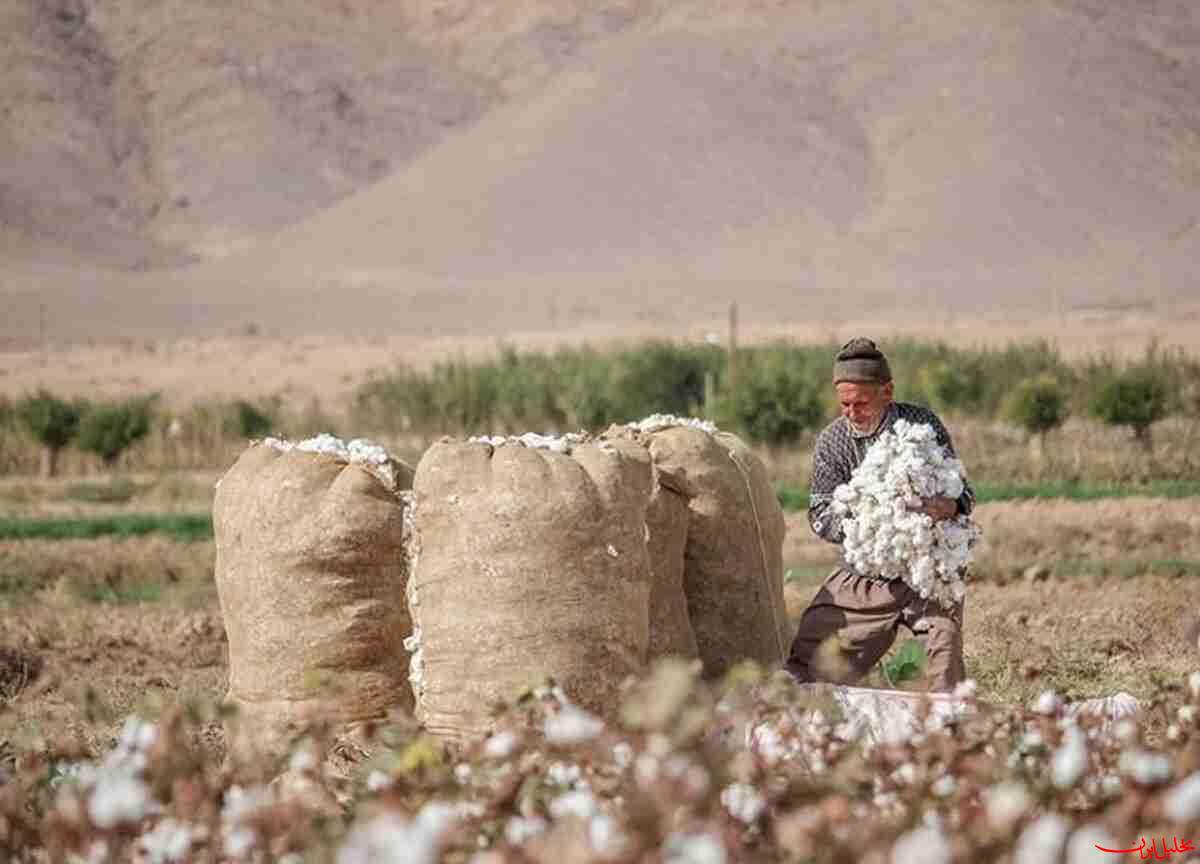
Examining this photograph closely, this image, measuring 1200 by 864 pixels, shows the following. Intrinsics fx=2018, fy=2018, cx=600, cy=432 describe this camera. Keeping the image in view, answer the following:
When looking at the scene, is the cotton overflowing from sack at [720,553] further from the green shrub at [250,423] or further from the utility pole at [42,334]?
the utility pole at [42,334]

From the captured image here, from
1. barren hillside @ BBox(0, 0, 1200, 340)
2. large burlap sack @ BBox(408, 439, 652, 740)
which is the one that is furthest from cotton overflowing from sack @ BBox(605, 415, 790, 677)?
barren hillside @ BBox(0, 0, 1200, 340)

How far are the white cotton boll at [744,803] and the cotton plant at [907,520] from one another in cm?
283

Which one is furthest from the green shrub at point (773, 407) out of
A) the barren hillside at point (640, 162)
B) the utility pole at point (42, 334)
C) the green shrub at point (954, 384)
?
the barren hillside at point (640, 162)

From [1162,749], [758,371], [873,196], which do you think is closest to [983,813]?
[1162,749]

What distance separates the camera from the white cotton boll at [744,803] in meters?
4.19

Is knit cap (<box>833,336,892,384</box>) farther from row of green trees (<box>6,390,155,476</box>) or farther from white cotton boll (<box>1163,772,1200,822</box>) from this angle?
row of green trees (<box>6,390,155,476</box>)

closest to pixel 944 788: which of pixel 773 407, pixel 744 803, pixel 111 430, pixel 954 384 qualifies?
pixel 744 803

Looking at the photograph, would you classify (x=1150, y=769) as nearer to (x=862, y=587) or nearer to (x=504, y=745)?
(x=504, y=745)

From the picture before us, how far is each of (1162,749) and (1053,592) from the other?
27.3ft

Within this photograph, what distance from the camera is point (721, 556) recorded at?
26.2 feet

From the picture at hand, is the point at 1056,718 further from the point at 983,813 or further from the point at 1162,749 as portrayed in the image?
the point at 983,813

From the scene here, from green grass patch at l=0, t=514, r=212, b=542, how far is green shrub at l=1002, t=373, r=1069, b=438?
10.7 meters

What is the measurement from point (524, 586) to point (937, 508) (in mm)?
1548

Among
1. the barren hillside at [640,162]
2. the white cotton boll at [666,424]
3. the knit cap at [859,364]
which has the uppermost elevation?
the barren hillside at [640,162]
